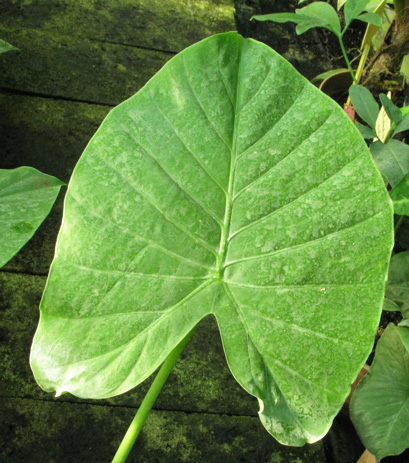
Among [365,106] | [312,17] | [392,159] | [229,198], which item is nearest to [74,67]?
[312,17]

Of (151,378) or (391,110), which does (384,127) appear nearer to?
(391,110)

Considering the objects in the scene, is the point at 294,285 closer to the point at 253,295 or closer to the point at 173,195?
the point at 253,295

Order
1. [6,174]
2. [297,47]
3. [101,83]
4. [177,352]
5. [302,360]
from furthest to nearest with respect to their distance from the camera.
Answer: [297,47] → [101,83] → [6,174] → [177,352] → [302,360]

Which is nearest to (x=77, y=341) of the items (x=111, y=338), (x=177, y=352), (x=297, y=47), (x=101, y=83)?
Result: (x=111, y=338)

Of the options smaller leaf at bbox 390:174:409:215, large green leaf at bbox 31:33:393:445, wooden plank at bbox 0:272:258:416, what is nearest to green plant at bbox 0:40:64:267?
large green leaf at bbox 31:33:393:445

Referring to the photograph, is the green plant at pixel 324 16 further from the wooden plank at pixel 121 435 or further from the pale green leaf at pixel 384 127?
the wooden plank at pixel 121 435

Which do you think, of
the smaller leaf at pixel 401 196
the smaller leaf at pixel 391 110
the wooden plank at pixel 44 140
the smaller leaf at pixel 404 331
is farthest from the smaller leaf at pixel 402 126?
the wooden plank at pixel 44 140
